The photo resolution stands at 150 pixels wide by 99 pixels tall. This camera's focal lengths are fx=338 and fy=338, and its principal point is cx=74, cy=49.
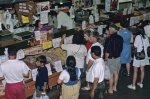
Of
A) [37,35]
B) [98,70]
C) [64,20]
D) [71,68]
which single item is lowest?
[98,70]

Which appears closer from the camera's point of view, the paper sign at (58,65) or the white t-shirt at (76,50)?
the white t-shirt at (76,50)

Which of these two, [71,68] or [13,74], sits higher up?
[71,68]

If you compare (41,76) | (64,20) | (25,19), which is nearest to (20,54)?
(25,19)

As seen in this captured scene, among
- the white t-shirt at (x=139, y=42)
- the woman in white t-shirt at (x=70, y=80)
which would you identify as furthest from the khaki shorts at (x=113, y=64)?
the woman in white t-shirt at (x=70, y=80)

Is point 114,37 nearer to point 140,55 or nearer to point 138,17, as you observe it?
point 140,55

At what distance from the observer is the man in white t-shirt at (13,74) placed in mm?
6637

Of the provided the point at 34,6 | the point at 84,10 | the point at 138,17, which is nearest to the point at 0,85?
the point at 34,6

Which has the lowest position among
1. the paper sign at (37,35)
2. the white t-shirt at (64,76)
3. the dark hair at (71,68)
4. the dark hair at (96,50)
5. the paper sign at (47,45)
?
the white t-shirt at (64,76)

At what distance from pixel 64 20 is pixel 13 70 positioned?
10.5 ft

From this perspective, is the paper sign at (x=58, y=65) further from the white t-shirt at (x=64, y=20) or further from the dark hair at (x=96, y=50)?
the dark hair at (x=96, y=50)

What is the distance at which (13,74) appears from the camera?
670 centimetres

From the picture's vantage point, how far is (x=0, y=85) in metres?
7.84

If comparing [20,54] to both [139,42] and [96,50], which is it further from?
[139,42]

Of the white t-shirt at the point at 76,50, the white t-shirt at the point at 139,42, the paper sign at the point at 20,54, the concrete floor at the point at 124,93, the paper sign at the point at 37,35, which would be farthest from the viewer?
the white t-shirt at the point at 139,42
